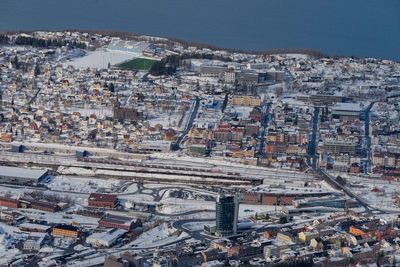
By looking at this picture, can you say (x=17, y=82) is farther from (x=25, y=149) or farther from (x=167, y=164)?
(x=167, y=164)

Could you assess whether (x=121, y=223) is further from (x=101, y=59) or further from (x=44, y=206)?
(x=101, y=59)

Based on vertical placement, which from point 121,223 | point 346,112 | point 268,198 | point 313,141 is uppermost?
point 346,112

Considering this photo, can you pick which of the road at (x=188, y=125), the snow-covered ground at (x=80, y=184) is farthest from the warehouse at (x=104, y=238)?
the road at (x=188, y=125)

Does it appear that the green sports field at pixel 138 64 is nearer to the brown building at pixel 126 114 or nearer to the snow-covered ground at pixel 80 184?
the brown building at pixel 126 114

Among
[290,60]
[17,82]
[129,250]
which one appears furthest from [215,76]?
[129,250]

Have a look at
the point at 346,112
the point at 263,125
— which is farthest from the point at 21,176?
the point at 346,112

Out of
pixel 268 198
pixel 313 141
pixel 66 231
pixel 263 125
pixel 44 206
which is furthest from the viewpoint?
pixel 263 125
